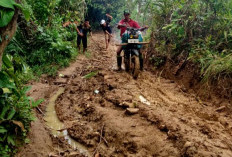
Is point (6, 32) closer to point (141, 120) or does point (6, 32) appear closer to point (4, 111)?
point (4, 111)

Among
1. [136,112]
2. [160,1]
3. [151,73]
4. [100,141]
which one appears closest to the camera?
[100,141]

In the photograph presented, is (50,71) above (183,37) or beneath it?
beneath

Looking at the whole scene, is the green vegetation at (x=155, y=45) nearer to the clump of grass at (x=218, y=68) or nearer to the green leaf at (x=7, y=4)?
the clump of grass at (x=218, y=68)

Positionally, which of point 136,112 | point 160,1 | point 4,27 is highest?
point 160,1

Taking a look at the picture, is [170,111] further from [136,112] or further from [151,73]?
[151,73]

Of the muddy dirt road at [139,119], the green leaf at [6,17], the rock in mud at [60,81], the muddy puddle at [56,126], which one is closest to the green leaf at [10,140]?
the muddy dirt road at [139,119]

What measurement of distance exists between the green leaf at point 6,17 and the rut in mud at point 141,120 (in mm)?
1889

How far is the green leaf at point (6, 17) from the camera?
1.73 metres

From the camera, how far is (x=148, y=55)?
257 inches

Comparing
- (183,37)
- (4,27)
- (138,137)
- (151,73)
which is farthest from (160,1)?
(4,27)

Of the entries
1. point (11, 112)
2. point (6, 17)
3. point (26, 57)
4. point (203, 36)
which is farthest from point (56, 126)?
point (203, 36)

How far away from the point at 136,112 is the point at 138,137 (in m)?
0.53

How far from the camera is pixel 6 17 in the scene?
1744 millimetres

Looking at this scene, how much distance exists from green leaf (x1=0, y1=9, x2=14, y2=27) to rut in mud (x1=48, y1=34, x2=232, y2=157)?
1889 millimetres
